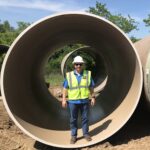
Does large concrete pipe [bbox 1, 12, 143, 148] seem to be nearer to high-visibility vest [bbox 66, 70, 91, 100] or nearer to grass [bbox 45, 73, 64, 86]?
high-visibility vest [bbox 66, 70, 91, 100]

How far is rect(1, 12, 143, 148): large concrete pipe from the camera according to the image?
6.60 metres

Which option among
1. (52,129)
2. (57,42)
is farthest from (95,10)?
(52,129)

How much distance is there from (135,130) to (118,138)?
77cm

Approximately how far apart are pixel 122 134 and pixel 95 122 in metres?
0.63

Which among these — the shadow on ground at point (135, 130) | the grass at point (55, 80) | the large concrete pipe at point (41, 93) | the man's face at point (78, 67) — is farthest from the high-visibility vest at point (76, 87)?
the grass at point (55, 80)

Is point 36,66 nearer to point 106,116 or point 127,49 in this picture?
point 106,116

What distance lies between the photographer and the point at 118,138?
7383 mm

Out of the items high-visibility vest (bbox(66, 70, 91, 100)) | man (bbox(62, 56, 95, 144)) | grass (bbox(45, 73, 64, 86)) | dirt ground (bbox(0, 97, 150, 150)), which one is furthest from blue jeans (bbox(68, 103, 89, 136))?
grass (bbox(45, 73, 64, 86))

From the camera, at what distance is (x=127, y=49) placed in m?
6.87

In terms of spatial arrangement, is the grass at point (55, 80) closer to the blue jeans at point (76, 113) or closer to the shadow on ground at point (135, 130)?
the shadow on ground at point (135, 130)

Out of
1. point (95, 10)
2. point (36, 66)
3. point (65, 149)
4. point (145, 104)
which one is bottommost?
point (65, 149)

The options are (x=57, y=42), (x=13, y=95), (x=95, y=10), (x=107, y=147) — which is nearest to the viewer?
(x=107, y=147)

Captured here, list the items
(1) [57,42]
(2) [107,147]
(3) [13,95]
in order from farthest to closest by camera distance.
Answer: (1) [57,42] → (3) [13,95] → (2) [107,147]

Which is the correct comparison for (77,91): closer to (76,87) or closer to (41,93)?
(76,87)
